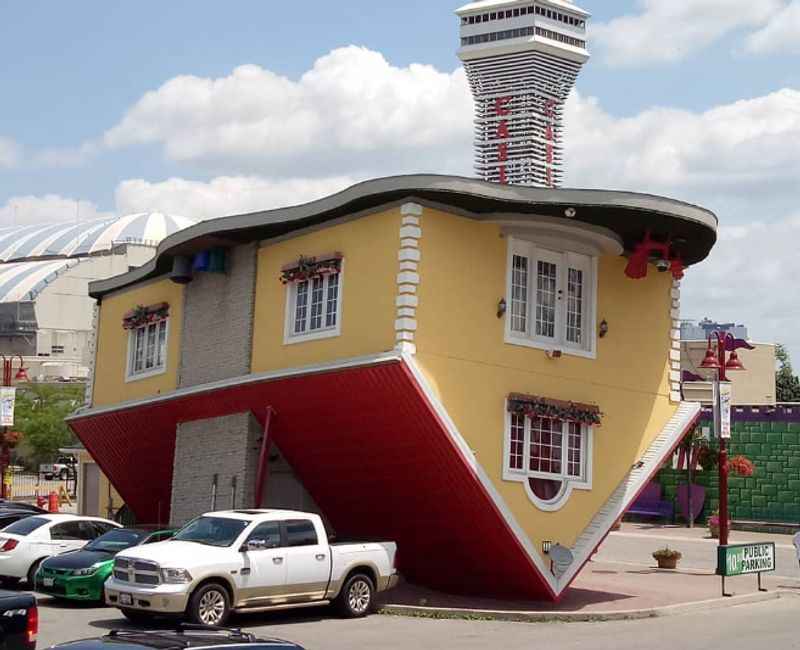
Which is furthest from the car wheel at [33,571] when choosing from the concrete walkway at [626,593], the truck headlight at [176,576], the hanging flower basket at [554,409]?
the hanging flower basket at [554,409]

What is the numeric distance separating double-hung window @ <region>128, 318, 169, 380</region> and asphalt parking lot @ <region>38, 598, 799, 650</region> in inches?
358

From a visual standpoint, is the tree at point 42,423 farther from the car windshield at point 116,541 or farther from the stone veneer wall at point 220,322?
the car windshield at point 116,541

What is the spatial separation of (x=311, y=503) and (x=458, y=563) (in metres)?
4.06

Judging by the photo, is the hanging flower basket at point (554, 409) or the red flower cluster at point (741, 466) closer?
the hanging flower basket at point (554, 409)

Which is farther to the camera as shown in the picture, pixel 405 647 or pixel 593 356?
pixel 593 356

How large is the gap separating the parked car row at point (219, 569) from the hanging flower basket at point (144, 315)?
8250mm

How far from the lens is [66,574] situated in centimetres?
1920

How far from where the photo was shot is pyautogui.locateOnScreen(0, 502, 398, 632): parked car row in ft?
54.3

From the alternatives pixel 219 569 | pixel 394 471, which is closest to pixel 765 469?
pixel 394 471

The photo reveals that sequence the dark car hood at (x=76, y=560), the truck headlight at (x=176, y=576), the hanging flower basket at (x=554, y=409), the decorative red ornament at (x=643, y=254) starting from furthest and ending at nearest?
the decorative red ornament at (x=643, y=254), the hanging flower basket at (x=554, y=409), the dark car hood at (x=76, y=560), the truck headlight at (x=176, y=576)

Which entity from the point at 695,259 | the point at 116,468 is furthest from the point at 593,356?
the point at 116,468

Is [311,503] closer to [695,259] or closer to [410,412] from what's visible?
[410,412]

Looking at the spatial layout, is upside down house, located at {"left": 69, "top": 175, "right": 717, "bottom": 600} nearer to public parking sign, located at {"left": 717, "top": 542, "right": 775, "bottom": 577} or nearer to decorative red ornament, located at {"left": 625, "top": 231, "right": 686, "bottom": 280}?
decorative red ornament, located at {"left": 625, "top": 231, "right": 686, "bottom": 280}

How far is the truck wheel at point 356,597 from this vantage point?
18.7 metres
